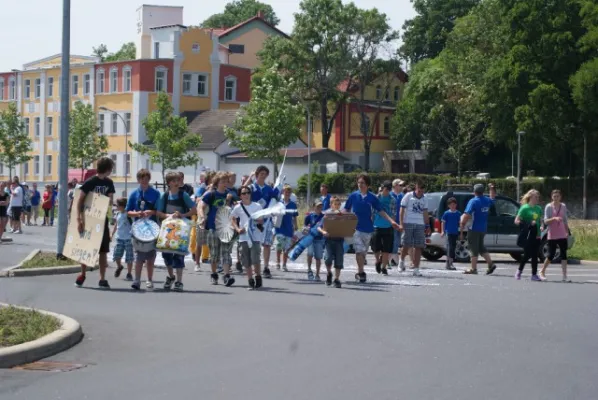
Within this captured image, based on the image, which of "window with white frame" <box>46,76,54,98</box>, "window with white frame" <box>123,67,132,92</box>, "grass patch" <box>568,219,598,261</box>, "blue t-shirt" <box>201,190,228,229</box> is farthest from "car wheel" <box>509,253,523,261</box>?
"window with white frame" <box>46,76,54,98</box>

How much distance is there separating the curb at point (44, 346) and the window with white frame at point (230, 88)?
78468 mm

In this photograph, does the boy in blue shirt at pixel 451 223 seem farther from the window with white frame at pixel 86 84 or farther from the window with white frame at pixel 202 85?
the window with white frame at pixel 86 84

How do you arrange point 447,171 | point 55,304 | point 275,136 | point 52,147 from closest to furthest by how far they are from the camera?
point 55,304 → point 275,136 → point 447,171 → point 52,147

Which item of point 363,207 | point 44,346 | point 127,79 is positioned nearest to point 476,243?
point 363,207

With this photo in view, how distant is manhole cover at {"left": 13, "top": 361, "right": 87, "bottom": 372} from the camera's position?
9.27 m

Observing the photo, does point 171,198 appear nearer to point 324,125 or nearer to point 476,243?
point 476,243

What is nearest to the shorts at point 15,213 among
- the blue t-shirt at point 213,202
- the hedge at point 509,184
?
the blue t-shirt at point 213,202

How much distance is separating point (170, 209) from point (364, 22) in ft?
210

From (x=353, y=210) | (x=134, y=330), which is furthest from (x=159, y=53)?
(x=134, y=330)

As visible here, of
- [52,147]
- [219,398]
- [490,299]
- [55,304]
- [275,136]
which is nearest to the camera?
[219,398]

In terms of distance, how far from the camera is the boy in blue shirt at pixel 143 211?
15.8 m

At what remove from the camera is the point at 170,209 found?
52.5ft

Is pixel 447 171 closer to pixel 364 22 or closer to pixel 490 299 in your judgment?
pixel 364 22

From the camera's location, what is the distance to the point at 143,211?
15.9m
